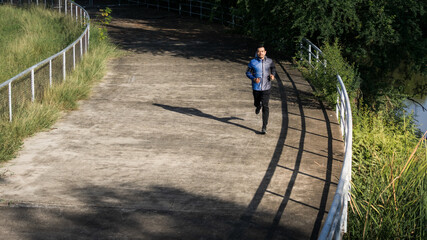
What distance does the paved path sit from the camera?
8.24m

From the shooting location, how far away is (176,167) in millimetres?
10859

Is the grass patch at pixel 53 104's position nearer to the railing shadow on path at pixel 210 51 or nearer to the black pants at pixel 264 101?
the railing shadow on path at pixel 210 51

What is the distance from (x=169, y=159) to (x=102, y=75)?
30.4ft

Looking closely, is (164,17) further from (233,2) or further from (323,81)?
(323,81)

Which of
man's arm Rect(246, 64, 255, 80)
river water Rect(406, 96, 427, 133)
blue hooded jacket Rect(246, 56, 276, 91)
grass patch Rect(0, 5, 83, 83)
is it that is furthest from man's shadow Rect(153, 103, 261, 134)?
river water Rect(406, 96, 427, 133)

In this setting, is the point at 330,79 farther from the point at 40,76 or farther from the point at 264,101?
the point at 40,76

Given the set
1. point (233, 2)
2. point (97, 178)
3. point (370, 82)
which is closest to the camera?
point (97, 178)

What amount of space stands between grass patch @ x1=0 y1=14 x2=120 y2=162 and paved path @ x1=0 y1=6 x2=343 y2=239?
242 millimetres

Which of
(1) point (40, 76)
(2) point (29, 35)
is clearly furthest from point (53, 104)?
(2) point (29, 35)

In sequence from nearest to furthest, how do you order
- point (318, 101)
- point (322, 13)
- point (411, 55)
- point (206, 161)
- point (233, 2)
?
1. point (206, 161)
2. point (318, 101)
3. point (322, 13)
4. point (411, 55)
5. point (233, 2)

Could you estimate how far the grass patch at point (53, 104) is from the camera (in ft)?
38.9

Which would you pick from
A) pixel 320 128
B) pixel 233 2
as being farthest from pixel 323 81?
pixel 233 2

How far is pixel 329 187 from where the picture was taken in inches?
387

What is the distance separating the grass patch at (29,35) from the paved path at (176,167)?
4237mm
